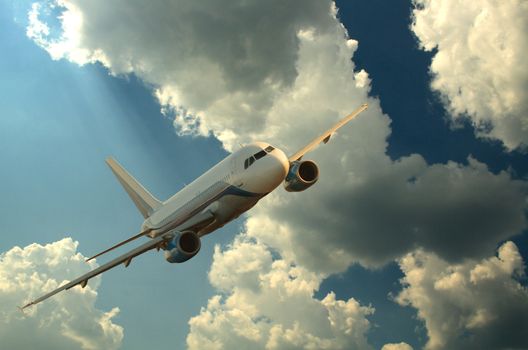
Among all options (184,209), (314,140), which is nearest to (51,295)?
(184,209)

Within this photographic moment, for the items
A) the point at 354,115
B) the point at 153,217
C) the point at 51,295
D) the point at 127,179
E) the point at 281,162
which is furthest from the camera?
the point at 127,179

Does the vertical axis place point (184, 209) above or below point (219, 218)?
above

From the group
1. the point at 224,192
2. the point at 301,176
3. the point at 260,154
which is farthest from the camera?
the point at 301,176

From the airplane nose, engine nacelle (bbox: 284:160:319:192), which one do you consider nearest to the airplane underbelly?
the airplane nose

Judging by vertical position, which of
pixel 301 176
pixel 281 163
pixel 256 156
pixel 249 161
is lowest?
pixel 281 163

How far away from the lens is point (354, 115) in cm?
4356

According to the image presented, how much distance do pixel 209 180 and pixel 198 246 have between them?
5.92 metres

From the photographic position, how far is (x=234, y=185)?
114 feet

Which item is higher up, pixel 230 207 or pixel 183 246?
pixel 230 207

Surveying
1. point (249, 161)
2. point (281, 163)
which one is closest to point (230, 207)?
point (249, 161)

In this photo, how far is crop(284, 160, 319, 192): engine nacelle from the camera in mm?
35938

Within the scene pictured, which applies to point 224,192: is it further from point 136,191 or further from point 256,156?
point 136,191

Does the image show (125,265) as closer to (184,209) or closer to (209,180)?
(184,209)

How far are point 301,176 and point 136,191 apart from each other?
27309 mm
